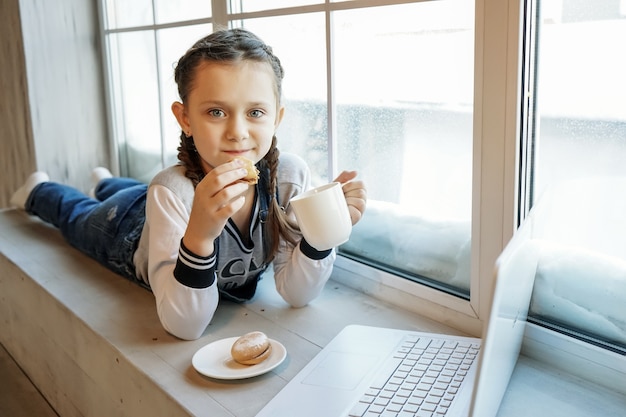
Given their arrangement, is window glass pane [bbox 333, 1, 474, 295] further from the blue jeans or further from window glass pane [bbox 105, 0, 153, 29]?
window glass pane [bbox 105, 0, 153, 29]

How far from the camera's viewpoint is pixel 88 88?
225 cm

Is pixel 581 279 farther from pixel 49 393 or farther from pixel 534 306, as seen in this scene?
pixel 49 393

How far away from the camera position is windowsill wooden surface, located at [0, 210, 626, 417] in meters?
0.98

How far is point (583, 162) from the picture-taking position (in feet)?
3.17

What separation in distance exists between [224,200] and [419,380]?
1.35ft

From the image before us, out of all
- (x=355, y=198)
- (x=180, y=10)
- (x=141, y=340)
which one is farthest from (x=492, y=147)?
(x=180, y=10)

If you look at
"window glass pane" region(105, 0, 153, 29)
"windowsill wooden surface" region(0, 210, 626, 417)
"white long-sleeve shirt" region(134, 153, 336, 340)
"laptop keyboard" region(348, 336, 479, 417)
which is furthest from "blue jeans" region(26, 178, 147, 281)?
"laptop keyboard" region(348, 336, 479, 417)

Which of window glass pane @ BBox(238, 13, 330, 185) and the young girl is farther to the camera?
window glass pane @ BBox(238, 13, 330, 185)

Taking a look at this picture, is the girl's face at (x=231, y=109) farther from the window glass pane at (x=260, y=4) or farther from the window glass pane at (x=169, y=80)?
the window glass pane at (x=169, y=80)

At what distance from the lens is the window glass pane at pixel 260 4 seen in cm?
142

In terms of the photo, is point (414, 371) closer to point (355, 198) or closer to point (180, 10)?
point (355, 198)

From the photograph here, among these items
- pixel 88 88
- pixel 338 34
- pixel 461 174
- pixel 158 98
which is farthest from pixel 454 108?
pixel 88 88

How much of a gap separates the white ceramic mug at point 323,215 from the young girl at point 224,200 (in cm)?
11

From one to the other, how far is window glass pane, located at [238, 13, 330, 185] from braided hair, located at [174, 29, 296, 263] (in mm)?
203
